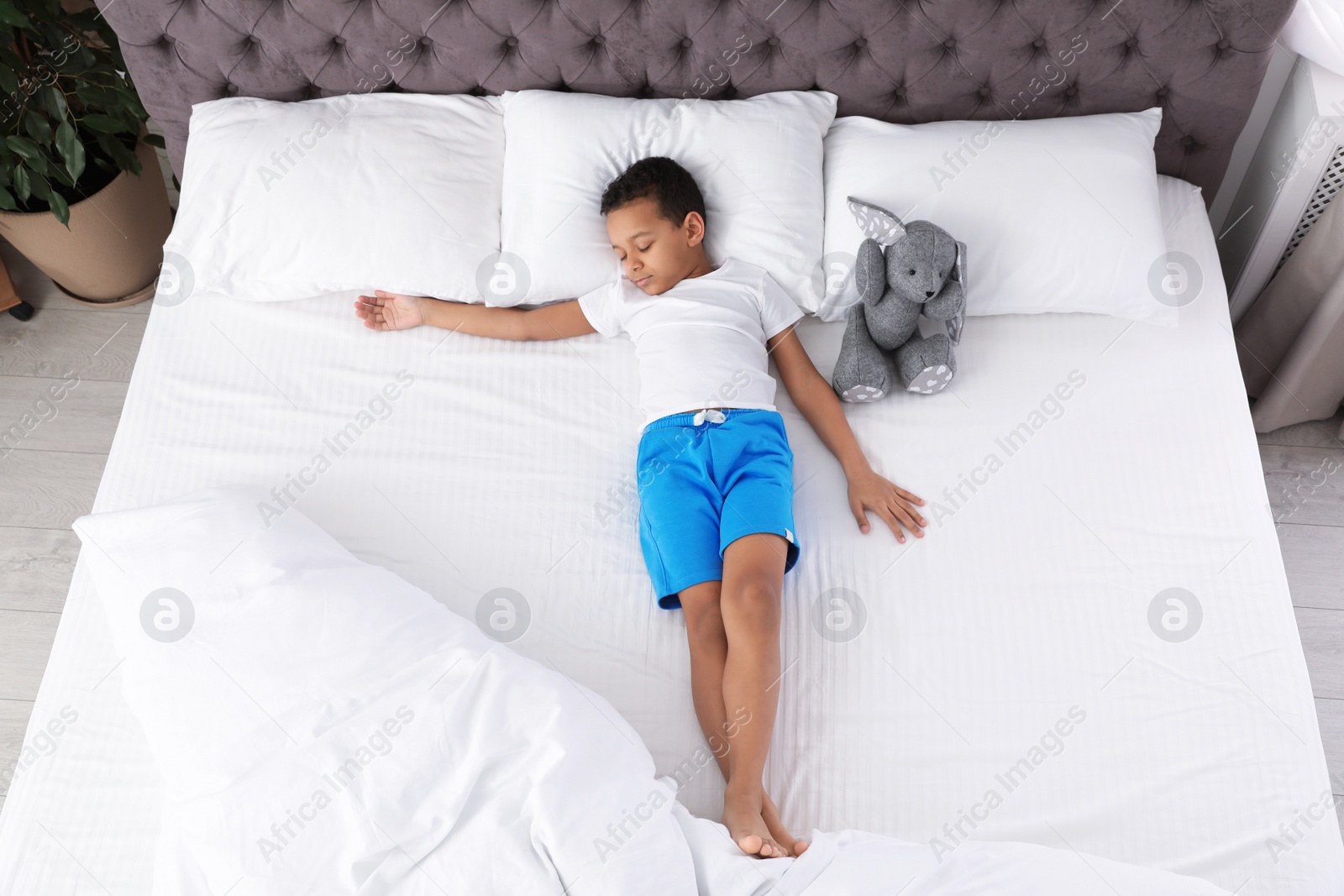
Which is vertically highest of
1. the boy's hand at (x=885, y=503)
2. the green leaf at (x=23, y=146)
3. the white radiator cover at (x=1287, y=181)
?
the white radiator cover at (x=1287, y=181)

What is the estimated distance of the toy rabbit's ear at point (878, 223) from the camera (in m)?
1.66

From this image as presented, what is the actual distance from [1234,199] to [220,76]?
219 cm

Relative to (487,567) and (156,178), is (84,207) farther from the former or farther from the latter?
(487,567)

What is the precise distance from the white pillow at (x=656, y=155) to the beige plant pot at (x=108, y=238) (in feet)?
3.50

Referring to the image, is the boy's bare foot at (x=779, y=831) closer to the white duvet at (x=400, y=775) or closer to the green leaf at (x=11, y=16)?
the white duvet at (x=400, y=775)

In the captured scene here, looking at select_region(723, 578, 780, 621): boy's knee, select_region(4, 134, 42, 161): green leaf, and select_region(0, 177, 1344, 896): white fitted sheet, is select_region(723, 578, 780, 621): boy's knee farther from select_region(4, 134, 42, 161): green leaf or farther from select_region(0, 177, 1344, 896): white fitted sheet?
select_region(4, 134, 42, 161): green leaf

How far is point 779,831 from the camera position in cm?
126

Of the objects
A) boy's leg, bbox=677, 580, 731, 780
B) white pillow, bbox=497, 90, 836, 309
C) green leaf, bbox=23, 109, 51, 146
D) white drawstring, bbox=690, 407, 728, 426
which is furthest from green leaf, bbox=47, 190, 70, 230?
boy's leg, bbox=677, 580, 731, 780

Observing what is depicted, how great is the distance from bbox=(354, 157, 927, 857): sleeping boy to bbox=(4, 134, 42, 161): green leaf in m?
0.76

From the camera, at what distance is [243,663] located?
1225 mm

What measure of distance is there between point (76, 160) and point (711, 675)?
1.63 m

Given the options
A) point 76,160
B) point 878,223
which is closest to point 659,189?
point 878,223

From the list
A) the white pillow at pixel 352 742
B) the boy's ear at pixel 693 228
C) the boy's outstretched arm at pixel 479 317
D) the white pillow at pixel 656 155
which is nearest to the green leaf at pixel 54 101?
the boy's outstretched arm at pixel 479 317

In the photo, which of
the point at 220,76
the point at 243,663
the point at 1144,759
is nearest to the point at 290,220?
the point at 220,76
